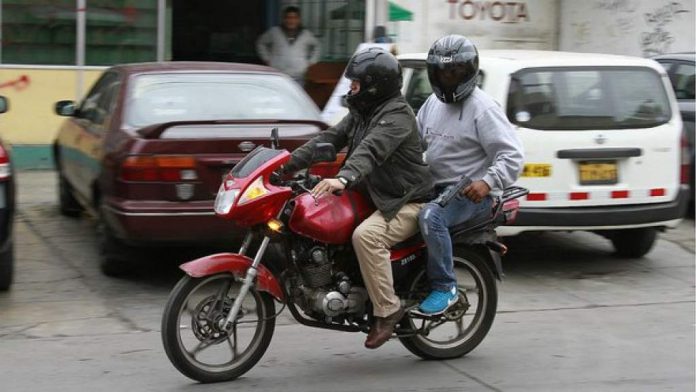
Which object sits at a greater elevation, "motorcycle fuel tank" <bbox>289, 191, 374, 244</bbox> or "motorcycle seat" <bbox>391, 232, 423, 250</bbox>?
"motorcycle fuel tank" <bbox>289, 191, 374, 244</bbox>

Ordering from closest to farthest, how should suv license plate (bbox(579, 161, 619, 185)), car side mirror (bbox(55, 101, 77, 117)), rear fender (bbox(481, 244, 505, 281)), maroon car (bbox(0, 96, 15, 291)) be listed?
rear fender (bbox(481, 244, 505, 281)), maroon car (bbox(0, 96, 15, 291)), suv license plate (bbox(579, 161, 619, 185)), car side mirror (bbox(55, 101, 77, 117))

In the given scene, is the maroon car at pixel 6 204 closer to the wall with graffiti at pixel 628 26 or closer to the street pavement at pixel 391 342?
the street pavement at pixel 391 342

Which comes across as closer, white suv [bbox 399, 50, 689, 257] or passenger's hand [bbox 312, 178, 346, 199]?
passenger's hand [bbox 312, 178, 346, 199]

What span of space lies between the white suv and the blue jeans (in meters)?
2.29

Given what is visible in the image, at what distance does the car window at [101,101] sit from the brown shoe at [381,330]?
10.4 feet

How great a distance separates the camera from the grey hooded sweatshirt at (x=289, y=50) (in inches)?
533

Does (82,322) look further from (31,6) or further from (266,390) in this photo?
(31,6)

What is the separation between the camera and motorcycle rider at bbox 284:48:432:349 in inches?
221

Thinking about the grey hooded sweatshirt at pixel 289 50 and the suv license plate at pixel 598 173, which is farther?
the grey hooded sweatshirt at pixel 289 50

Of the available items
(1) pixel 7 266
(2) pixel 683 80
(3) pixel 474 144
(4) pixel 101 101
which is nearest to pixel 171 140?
(1) pixel 7 266

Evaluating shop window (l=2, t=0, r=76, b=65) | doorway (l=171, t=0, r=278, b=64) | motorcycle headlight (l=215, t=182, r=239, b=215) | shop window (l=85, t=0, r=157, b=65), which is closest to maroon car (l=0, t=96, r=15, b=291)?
motorcycle headlight (l=215, t=182, r=239, b=215)

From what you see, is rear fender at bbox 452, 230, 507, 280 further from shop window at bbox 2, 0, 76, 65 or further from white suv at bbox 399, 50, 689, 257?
shop window at bbox 2, 0, 76, 65

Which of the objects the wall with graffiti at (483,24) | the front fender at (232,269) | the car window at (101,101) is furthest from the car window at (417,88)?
the wall with graffiti at (483,24)

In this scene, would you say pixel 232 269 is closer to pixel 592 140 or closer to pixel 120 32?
pixel 592 140
